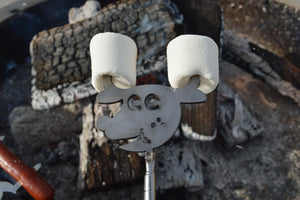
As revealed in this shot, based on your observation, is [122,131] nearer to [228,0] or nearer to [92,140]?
[92,140]

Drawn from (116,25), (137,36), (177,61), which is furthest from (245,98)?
(177,61)

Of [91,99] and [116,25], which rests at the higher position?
[116,25]

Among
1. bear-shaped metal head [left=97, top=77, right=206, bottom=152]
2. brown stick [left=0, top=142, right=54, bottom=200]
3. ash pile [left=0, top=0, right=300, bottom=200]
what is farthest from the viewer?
ash pile [left=0, top=0, right=300, bottom=200]

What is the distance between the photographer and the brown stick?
1186mm

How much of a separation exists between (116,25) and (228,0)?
1445mm

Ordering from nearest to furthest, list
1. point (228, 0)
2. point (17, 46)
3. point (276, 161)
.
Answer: point (276, 161)
point (17, 46)
point (228, 0)

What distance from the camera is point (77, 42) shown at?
166cm

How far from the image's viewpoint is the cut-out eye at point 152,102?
2.71 feet

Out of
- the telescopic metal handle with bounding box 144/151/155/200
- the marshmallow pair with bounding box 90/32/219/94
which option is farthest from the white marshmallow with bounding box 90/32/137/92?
the telescopic metal handle with bounding box 144/151/155/200

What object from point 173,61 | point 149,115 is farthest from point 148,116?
point 173,61

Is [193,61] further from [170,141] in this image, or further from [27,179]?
[27,179]

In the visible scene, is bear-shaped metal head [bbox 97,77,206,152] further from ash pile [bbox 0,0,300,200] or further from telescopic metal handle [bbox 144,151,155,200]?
ash pile [bbox 0,0,300,200]

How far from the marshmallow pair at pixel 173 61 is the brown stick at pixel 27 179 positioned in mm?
691

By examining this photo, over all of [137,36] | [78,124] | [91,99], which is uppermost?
[137,36]
